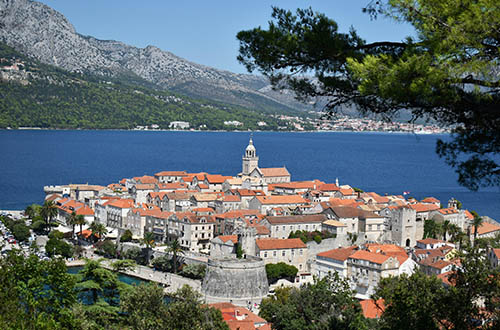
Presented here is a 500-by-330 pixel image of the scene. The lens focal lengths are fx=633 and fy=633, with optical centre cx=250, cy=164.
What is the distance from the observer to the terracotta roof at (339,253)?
4809 centimetres

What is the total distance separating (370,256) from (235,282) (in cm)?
1017

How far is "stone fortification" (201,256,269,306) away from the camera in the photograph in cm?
4453

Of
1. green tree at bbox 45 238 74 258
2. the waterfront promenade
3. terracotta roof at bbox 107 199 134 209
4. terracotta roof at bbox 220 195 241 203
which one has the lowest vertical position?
the waterfront promenade

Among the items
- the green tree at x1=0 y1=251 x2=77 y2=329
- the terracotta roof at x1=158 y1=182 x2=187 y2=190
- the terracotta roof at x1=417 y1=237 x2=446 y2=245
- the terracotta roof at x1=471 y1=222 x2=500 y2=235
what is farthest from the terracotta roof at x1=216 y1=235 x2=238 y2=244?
the green tree at x1=0 y1=251 x2=77 y2=329

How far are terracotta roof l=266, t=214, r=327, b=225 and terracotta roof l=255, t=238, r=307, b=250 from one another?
3.16 meters

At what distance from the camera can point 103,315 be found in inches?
843

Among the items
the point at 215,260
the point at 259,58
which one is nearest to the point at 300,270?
the point at 215,260

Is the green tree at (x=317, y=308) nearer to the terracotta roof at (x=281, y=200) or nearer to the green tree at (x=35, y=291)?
the green tree at (x=35, y=291)

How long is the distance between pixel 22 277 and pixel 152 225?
3948cm

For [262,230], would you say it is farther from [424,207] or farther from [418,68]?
[418,68]

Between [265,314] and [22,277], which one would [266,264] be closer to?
[265,314]

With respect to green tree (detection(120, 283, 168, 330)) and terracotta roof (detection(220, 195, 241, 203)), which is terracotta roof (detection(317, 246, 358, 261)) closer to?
terracotta roof (detection(220, 195, 241, 203))

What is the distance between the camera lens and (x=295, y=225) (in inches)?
2127

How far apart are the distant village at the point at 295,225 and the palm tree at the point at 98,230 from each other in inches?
50.5
